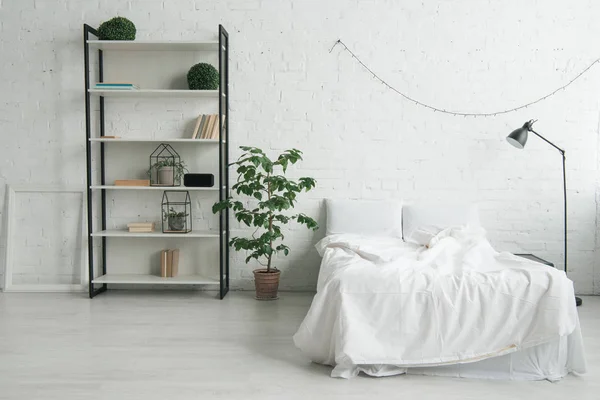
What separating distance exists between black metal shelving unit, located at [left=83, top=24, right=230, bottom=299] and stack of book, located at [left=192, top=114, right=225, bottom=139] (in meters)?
0.08

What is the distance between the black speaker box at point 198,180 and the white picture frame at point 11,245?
1.05 metres

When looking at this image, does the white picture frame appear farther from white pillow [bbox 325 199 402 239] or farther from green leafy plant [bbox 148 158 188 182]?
white pillow [bbox 325 199 402 239]

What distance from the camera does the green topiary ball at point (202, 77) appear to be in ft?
15.6

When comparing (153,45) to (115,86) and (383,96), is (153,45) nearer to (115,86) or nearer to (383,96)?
(115,86)

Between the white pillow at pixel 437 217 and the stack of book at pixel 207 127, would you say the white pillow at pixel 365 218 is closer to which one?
the white pillow at pixel 437 217

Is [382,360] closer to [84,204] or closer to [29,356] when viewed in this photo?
[29,356]

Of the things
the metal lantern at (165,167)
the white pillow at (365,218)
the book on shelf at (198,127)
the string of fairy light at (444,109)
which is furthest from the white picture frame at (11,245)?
the string of fairy light at (444,109)

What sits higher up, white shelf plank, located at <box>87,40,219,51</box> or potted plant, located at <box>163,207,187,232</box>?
white shelf plank, located at <box>87,40,219,51</box>

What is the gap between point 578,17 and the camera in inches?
194

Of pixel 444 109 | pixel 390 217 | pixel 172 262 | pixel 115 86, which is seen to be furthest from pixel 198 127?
pixel 444 109

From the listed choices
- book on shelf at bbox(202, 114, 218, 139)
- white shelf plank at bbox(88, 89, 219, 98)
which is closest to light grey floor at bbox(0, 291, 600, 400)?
book on shelf at bbox(202, 114, 218, 139)

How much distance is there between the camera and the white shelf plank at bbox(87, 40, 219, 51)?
465 cm

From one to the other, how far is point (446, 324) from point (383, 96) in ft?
8.37

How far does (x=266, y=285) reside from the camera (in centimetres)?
475
